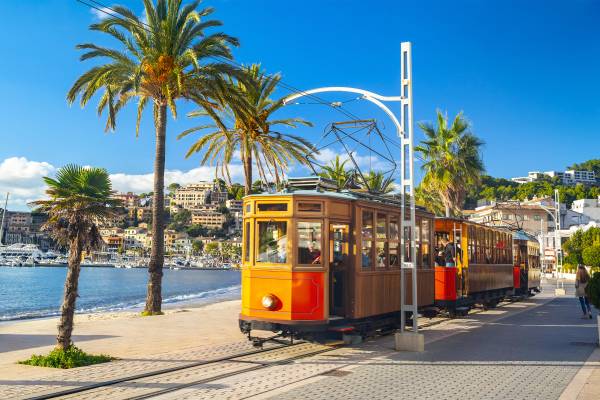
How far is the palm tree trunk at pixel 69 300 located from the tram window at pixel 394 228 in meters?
6.92

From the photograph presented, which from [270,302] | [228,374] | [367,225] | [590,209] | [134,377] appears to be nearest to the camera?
[134,377]

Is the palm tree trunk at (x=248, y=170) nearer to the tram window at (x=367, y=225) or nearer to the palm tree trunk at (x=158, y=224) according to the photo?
the palm tree trunk at (x=158, y=224)

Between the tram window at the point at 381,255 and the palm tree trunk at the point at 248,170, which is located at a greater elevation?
the palm tree trunk at the point at 248,170

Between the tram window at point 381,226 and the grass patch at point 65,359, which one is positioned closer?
the grass patch at point 65,359

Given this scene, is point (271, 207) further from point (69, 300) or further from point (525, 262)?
point (525, 262)

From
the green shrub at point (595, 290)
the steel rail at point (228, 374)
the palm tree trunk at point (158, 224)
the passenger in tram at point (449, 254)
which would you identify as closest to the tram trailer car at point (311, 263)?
the steel rail at point (228, 374)

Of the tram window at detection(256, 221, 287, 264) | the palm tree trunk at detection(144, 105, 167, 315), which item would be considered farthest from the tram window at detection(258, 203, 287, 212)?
the palm tree trunk at detection(144, 105, 167, 315)

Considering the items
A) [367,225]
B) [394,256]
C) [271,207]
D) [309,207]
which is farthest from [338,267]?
[394,256]

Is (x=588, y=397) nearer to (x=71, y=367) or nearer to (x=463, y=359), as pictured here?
(x=463, y=359)

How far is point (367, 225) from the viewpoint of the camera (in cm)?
1261

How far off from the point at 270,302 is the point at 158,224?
10101mm

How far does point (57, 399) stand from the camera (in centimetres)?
755

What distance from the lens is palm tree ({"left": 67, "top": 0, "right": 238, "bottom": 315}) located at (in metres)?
19.0

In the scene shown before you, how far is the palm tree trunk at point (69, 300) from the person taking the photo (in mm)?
10188
